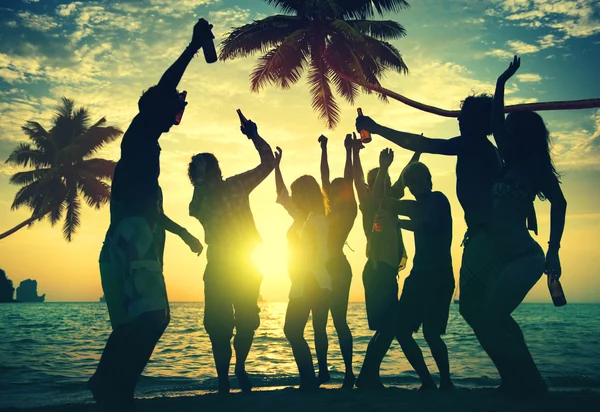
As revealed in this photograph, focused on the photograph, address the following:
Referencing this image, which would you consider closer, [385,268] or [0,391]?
[385,268]

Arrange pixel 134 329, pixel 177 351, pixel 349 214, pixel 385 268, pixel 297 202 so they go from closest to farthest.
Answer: pixel 134 329 < pixel 385 268 < pixel 297 202 < pixel 349 214 < pixel 177 351

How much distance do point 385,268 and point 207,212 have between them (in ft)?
6.05

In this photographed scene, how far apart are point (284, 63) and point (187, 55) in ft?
48.0

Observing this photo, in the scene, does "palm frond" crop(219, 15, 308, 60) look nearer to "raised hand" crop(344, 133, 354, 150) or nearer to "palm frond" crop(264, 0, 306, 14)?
"palm frond" crop(264, 0, 306, 14)

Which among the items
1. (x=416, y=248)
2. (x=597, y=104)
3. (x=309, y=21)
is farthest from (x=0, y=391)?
(x=309, y=21)

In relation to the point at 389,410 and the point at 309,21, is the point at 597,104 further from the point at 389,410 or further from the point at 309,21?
the point at 309,21

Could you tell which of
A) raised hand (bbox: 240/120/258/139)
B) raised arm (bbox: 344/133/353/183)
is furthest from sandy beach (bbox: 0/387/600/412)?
raised arm (bbox: 344/133/353/183)

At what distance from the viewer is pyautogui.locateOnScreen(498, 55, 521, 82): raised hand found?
3411 mm

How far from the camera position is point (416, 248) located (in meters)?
4.46

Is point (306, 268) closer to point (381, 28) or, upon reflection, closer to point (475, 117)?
point (475, 117)

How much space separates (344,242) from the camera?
5.52m

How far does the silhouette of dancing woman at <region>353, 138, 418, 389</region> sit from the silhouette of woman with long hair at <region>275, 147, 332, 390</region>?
0.47 m

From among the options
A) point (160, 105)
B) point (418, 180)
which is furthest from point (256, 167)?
point (160, 105)

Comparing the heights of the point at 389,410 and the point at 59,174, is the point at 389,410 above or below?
below
